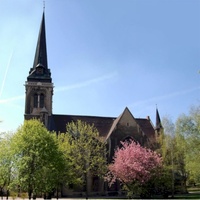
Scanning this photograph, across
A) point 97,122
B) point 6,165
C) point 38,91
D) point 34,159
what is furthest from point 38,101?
point 34,159

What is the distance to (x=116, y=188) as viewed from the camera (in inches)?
1895

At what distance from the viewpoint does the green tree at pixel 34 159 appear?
25984mm

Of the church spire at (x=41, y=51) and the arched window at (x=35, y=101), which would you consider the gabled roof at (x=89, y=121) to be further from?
the church spire at (x=41, y=51)

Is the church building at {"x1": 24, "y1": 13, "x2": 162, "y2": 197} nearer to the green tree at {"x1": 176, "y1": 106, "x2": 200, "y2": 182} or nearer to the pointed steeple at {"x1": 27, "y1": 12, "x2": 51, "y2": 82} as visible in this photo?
the pointed steeple at {"x1": 27, "y1": 12, "x2": 51, "y2": 82}

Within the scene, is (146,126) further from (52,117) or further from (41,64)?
(41,64)

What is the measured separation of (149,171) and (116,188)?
52.3 ft

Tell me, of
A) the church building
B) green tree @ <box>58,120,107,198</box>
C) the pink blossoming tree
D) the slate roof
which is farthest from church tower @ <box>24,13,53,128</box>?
the pink blossoming tree

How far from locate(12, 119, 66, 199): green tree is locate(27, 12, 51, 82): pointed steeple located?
2705 centimetres

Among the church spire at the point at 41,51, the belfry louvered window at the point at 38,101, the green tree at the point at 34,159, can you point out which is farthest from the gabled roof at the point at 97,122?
the green tree at the point at 34,159

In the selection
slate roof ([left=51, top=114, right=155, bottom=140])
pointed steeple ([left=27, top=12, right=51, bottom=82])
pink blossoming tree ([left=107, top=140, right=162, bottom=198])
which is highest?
pointed steeple ([left=27, top=12, right=51, bottom=82])

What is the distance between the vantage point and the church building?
166ft

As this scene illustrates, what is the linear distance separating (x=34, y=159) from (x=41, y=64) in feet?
103

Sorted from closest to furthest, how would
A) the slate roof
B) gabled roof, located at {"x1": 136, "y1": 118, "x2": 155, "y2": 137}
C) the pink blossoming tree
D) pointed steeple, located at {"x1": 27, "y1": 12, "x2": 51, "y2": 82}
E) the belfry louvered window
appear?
the pink blossoming tree
the slate roof
the belfry louvered window
pointed steeple, located at {"x1": 27, "y1": 12, "x2": 51, "y2": 82}
gabled roof, located at {"x1": 136, "y1": 118, "x2": 155, "y2": 137}

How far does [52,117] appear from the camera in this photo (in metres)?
53.2
